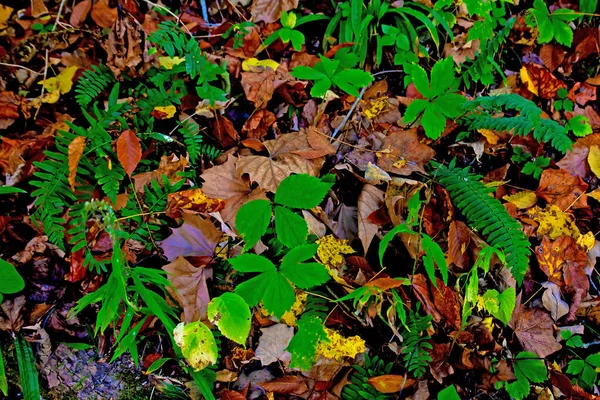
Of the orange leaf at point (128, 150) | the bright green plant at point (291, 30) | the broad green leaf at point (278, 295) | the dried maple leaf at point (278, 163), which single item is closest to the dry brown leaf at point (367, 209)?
the dried maple leaf at point (278, 163)

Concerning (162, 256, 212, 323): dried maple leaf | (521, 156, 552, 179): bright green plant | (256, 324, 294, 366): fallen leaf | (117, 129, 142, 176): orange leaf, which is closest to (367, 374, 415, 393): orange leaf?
(256, 324, 294, 366): fallen leaf

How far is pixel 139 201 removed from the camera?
2.06 meters

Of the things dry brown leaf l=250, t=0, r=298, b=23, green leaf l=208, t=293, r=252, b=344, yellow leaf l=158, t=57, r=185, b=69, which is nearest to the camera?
green leaf l=208, t=293, r=252, b=344

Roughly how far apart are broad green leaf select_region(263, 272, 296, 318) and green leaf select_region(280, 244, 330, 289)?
0.03 meters

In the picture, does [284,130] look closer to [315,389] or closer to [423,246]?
[423,246]

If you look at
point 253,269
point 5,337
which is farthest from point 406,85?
point 5,337

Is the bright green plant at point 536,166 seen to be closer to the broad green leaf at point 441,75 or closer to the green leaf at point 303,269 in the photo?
the broad green leaf at point 441,75

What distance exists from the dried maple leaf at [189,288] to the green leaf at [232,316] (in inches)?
10.1

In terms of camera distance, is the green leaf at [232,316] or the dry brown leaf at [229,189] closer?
the green leaf at [232,316]

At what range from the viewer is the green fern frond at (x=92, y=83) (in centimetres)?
225

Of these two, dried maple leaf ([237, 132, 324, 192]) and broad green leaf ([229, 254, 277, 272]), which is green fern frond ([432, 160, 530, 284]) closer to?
dried maple leaf ([237, 132, 324, 192])

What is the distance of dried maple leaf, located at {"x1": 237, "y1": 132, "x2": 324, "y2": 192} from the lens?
2.03 meters

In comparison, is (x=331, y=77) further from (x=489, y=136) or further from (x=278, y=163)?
(x=489, y=136)

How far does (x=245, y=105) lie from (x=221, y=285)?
1.06m
